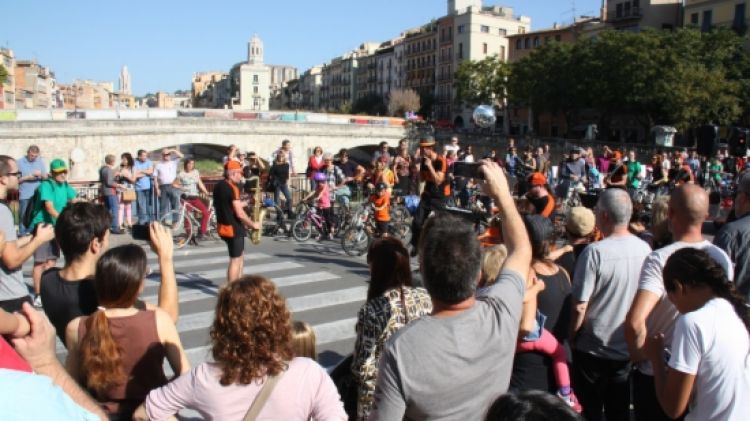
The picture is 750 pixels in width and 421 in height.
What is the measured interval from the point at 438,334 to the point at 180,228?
1117 centimetres

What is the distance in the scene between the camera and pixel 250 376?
2557mm

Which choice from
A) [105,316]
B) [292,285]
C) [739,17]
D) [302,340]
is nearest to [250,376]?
[302,340]

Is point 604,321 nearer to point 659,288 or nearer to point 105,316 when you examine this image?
point 659,288

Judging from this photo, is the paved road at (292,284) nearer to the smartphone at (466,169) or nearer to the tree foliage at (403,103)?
the smartphone at (466,169)

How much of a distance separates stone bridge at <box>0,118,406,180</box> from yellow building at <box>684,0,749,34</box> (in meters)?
29.1

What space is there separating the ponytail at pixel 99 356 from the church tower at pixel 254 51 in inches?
7333

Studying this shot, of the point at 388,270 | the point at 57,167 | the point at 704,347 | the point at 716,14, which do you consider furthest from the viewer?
the point at 716,14

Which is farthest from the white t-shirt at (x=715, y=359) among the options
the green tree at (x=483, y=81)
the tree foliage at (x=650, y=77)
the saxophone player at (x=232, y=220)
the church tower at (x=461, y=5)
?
the church tower at (x=461, y=5)

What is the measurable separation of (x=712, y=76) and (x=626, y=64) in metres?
6.41

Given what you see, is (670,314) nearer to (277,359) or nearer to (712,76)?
(277,359)

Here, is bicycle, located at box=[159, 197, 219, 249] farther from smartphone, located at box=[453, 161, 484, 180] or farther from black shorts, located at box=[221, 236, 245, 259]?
smartphone, located at box=[453, 161, 484, 180]

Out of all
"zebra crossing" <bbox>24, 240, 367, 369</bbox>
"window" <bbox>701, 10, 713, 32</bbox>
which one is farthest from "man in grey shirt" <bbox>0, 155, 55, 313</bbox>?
"window" <bbox>701, 10, 713, 32</bbox>

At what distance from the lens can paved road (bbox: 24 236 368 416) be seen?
6.91 meters

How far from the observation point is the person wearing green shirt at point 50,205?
25.4 feet
